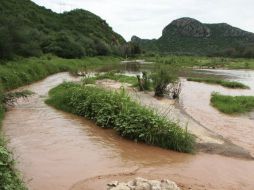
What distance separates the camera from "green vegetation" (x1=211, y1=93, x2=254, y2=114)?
21547 mm

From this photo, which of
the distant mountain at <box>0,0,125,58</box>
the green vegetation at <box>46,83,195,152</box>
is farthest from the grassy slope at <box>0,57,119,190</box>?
the green vegetation at <box>46,83,195,152</box>

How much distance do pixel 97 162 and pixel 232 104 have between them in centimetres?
1355

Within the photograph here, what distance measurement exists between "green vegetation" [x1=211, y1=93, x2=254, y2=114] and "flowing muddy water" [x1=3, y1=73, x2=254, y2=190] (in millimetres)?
9194

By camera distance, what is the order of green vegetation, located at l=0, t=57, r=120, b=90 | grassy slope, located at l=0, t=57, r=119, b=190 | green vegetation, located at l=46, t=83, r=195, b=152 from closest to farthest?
grassy slope, located at l=0, t=57, r=119, b=190, green vegetation, located at l=46, t=83, r=195, b=152, green vegetation, located at l=0, t=57, r=120, b=90

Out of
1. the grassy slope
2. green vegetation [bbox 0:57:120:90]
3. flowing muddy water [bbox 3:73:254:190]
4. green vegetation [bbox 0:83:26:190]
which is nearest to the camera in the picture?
green vegetation [bbox 0:83:26:190]

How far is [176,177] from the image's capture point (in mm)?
10234

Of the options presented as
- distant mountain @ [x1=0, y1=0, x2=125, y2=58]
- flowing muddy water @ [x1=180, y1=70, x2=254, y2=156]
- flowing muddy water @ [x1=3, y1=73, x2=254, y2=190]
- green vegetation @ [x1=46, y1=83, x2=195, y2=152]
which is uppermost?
distant mountain @ [x1=0, y1=0, x2=125, y2=58]

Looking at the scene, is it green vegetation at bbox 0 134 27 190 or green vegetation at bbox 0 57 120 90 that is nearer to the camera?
green vegetation at bbox 0 134 27 190

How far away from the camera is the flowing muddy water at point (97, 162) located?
970 cm

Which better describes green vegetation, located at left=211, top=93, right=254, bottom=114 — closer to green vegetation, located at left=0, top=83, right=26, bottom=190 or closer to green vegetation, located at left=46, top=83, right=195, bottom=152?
green vegetation, located at left=46, top=83, right=195, bottom=152

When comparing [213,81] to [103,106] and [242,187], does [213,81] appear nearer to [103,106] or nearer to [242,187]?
[103,106]

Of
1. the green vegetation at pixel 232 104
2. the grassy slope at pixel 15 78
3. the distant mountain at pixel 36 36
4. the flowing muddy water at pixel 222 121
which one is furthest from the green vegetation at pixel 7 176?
the distant mountain at pixel 36 36

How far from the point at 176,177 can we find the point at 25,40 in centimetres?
3058

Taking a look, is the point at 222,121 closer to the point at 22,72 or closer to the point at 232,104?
the point at 232,104
